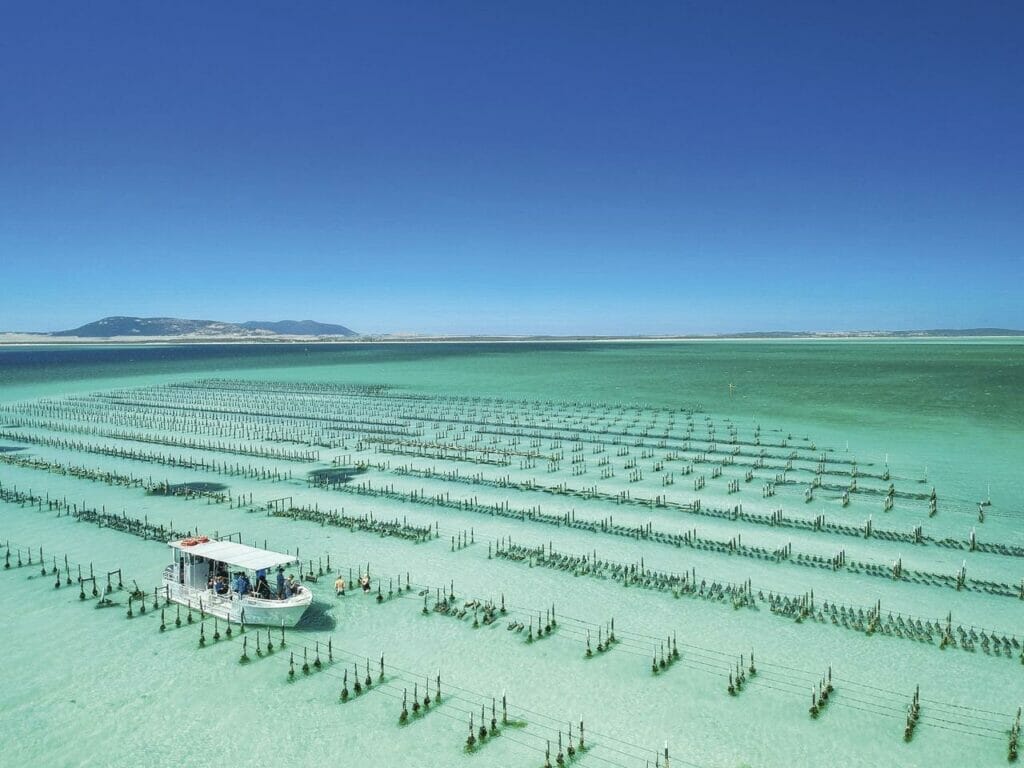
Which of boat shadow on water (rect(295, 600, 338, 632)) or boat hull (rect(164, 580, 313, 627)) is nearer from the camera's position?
boat hull (rect(164, 580, 313, 627))

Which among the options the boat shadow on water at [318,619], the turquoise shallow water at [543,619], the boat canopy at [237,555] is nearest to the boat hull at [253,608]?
the boat shadow on water at [318,619]

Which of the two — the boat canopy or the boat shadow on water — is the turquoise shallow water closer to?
the boat shadow on water

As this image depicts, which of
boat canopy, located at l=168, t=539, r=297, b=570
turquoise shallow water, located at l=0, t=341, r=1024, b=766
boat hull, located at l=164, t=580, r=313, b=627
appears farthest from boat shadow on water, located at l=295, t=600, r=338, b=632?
boat canopy, located at l=168, t=539, r=297, b=570

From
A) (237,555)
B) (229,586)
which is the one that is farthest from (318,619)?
(237,555)

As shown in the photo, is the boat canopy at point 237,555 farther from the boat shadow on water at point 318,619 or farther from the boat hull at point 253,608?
the boat shadow on water at point 318,619

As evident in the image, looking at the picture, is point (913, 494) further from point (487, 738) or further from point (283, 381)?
point (283, 381)

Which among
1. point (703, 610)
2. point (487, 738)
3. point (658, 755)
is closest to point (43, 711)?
point (487, 738)

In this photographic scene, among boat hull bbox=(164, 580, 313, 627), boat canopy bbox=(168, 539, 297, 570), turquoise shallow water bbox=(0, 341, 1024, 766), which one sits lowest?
turquoise shallow water bbox=(0, 341, 1024, 766)
